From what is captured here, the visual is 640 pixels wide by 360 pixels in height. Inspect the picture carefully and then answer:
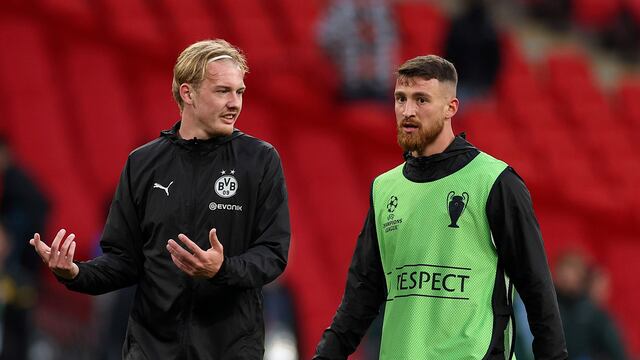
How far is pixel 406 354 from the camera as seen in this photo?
5.52m

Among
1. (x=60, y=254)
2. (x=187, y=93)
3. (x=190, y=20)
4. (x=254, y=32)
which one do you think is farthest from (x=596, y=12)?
(x=60, y=254)

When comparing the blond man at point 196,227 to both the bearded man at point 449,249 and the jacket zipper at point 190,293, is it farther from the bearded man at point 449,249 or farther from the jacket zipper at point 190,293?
the bearded man at point 449,249

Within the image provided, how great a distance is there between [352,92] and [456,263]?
28.5 feet

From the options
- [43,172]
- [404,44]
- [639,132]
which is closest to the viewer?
[43,172]

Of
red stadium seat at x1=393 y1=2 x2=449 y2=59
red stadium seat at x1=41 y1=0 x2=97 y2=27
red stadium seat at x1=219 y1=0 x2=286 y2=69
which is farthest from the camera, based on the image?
red stadium seat at x1=393 y1=2 x2=449 y2=59

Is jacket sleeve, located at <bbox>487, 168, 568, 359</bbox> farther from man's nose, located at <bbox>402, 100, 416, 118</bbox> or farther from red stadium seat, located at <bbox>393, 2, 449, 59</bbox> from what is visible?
red stadium seat, located at <bbox>393, 2, 449, 59</bbox>

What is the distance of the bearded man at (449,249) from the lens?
5.44m

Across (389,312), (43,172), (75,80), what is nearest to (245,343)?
(389,312)

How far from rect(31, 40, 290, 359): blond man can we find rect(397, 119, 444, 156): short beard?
1.56 ft

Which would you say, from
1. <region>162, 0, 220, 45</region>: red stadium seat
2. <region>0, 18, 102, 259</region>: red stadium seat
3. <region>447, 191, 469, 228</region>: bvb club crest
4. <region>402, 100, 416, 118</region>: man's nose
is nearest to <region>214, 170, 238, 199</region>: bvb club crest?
<region>402, 100, 416, 118</region>: man's nose

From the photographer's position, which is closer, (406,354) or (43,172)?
(406,354)

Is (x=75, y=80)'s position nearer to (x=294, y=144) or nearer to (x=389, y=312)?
(x=294, y=144)

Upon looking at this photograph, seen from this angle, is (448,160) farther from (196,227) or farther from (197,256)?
(197,256)

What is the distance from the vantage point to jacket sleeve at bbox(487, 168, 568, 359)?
543cm
